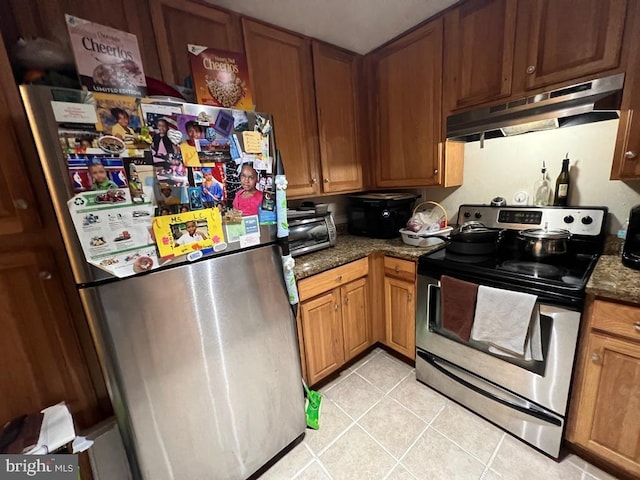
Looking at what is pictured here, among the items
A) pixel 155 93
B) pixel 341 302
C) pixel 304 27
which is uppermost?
pixel 304 27

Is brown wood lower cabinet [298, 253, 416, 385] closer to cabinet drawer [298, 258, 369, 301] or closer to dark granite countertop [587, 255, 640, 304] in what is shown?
cabinet drawer [298, 258, 369, 301]

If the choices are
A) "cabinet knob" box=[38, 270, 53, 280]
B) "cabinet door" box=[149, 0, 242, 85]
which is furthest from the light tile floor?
"cabinet door" box=[149, 0, 242, 85]

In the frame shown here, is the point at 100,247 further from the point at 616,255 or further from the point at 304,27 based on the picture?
the point at 616,255

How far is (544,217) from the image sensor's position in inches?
61.6

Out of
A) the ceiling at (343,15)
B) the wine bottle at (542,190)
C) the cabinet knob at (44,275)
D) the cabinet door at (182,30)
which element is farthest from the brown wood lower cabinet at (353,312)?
the ceiling at (343,15)

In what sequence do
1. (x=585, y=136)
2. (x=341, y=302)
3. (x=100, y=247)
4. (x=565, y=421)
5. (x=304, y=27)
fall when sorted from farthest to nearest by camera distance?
(x=341, y=302) < (x=304, y=27) < (x=585, y=136) < (x=565, y=421) < (x=100, y=247)

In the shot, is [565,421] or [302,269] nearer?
[565,421]

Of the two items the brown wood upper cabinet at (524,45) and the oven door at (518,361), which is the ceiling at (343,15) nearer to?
the brown wood upper cabinet at (524,45)

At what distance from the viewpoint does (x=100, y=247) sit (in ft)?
2.55

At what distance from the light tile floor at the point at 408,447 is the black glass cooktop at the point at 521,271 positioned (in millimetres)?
819

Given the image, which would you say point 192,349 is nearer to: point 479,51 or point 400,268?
point 400,268

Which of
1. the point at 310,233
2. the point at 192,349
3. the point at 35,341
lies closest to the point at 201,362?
the point at 192,349

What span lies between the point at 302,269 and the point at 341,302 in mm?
423

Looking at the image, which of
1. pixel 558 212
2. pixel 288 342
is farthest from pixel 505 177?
pixel 288 342
